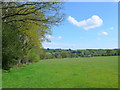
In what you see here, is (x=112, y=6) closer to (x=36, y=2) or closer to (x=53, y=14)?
(x=53, y=14)

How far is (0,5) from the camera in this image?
759 cm

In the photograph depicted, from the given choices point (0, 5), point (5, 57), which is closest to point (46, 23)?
point (0, 5)

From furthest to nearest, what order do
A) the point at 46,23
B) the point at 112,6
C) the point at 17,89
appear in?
the point at 112,6 → the point at 46,23 → the point at 17,89

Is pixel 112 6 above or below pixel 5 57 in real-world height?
above

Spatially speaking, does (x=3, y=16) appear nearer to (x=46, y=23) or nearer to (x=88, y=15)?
(x=46, y=23)

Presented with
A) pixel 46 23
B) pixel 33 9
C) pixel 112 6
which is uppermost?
pixel 112 6

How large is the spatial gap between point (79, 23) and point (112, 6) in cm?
376

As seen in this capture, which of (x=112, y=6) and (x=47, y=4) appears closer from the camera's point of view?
(x=47, y=4)

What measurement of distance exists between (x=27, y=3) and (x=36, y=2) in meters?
0.52

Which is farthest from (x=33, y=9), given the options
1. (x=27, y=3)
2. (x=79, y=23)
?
(x=79, y=23)

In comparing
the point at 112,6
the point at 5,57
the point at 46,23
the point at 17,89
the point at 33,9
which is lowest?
the point at 17,89

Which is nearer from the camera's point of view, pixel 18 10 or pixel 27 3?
pixel 27 3

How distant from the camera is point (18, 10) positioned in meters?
8.81

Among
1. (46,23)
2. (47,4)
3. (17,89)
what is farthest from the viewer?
(46,23)
